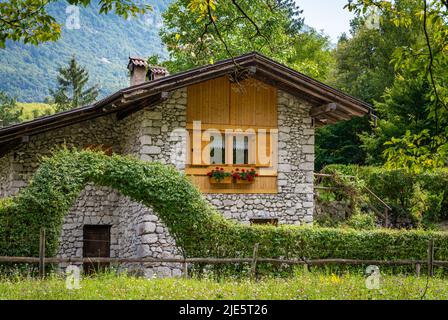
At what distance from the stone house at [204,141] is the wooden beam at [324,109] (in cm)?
3

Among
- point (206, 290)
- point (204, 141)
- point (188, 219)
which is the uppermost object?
point (204, 141)

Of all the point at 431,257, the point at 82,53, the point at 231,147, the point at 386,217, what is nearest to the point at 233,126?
the point at 231,147

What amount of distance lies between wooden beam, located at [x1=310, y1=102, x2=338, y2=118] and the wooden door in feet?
21.4

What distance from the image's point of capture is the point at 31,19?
1051 centimetres

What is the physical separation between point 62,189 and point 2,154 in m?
5.48

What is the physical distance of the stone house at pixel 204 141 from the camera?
1831 centimetres

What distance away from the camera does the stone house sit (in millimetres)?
18312

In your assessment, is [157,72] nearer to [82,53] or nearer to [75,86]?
[75,86]

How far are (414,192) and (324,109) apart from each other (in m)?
7.14

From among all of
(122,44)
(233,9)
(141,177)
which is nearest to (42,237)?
(141,177)

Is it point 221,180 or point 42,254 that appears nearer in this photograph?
point 42,254

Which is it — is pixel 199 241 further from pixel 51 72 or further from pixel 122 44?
pixel 122 44

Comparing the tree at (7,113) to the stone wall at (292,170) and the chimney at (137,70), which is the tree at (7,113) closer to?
the chimney at (137,70)

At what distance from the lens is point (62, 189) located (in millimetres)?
14516
